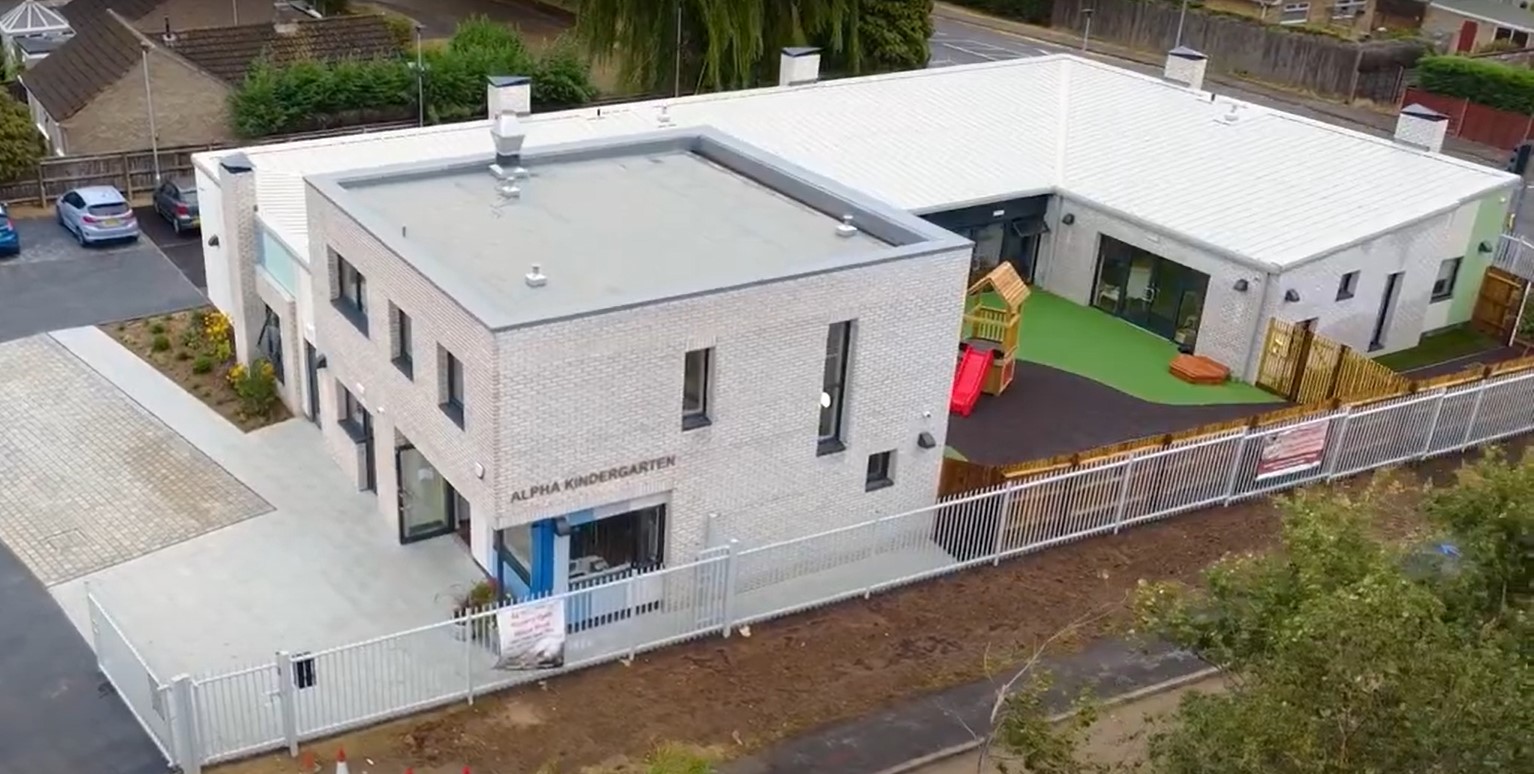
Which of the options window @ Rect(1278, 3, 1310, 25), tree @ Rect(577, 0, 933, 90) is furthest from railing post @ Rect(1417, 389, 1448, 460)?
window @ Rect(1278, 3, 1310, 25)

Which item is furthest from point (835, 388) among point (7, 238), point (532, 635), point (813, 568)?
point (7, 238)

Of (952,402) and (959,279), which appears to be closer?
(959,279)

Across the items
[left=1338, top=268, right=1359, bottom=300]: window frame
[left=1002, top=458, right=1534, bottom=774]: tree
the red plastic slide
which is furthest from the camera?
[left=1338, top=268, right=1359, bottom=300]: window frame

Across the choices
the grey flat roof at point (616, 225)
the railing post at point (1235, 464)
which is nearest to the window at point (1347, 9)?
the railing post at point (1235, 464)

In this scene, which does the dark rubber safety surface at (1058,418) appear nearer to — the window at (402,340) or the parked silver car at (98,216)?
Result: the window at (402,340)

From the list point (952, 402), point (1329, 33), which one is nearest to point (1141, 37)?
point (1329, 33)

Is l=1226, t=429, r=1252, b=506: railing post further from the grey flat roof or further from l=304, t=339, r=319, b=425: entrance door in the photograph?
l=304, t=339, r=319, b=425: entrance door

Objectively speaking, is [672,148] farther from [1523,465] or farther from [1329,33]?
[1329,33]
